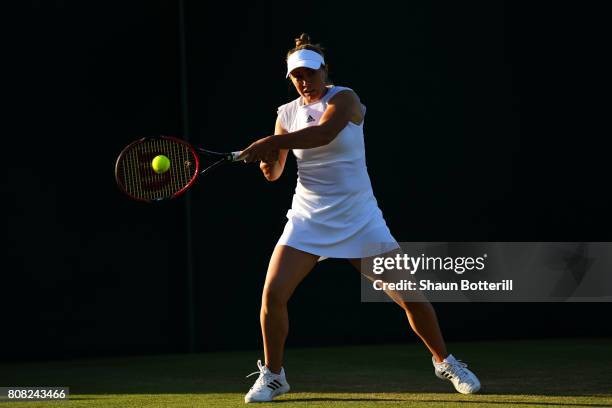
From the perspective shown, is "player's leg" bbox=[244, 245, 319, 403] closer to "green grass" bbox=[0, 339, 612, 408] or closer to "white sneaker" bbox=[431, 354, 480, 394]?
"green grass" bbox=[0, 339, 612, 408]

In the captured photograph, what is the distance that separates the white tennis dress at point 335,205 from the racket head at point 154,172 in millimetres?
489

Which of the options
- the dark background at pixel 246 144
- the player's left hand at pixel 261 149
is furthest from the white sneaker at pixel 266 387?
the dark background at pixel 246 144

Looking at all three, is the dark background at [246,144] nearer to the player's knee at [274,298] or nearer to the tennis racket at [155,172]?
the tennis racket at [155,172]

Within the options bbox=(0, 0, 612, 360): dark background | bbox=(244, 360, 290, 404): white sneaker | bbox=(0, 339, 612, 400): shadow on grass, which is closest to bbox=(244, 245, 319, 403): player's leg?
bbox=(244, 360, 290, 404): white sneaker

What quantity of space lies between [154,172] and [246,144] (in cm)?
207

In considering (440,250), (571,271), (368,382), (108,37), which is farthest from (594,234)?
(108,37)

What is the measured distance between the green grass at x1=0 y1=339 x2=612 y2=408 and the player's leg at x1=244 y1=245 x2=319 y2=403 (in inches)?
2.8

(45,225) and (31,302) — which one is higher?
(45,225)

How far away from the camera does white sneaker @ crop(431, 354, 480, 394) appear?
14.8 ft

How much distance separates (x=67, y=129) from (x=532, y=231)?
299 centimetres

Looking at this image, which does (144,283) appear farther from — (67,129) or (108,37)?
(108,37)

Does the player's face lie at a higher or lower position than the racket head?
higher

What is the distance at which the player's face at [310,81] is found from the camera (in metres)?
4.41

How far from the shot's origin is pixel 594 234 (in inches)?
289
